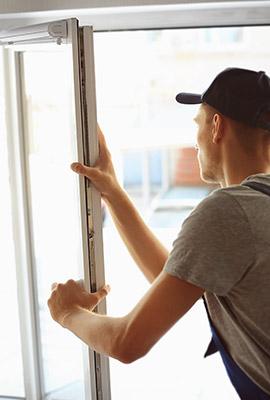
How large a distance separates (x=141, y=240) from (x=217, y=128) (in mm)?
405

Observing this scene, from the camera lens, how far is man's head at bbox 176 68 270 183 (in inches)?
46.8

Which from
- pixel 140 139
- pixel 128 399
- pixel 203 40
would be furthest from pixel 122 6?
pixel 140 139

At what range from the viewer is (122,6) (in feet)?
5.11

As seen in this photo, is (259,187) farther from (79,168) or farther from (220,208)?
(79,168)

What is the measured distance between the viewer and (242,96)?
120 centimetres

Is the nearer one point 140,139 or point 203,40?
point 203,40

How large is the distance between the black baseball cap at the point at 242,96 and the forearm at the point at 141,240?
38 cm

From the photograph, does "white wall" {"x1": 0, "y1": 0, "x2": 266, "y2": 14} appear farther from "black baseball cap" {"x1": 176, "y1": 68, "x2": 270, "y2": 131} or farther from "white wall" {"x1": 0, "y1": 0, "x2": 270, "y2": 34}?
"black baseball cap" {"x1": 176, "y1": 68, "x2": 270, "y2": 131}

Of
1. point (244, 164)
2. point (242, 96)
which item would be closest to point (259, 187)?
point (244, 164)

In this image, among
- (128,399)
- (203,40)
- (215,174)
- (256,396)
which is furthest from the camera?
(203,40)

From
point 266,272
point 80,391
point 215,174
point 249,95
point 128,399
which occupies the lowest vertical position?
point 128,399

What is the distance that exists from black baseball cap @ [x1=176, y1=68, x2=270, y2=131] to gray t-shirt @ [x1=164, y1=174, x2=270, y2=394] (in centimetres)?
18

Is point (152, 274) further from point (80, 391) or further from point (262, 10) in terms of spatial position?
point (262, 10)

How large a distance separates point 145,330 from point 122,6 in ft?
3.07
